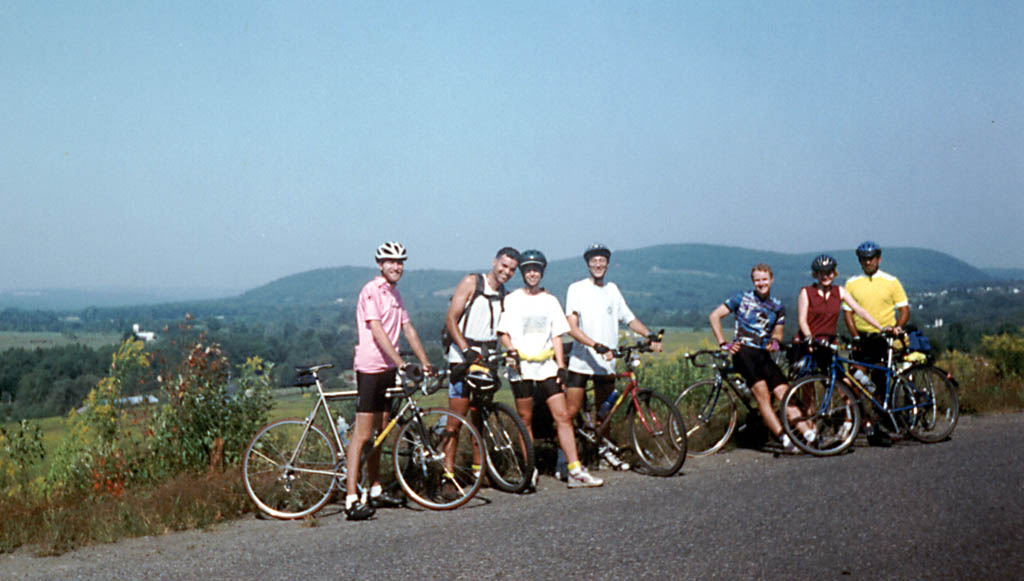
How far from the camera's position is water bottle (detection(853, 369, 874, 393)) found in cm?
991

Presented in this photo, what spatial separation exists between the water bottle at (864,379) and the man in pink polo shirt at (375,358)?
533 centimetres

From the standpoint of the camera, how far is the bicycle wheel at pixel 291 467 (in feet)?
24.5

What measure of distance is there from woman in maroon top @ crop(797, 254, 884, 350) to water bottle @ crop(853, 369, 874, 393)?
56 centimetres

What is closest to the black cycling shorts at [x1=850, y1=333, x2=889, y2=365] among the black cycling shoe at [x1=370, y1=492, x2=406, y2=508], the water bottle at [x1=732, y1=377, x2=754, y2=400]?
the water bottle at [x1=732, y1=377, x2=754, y2=400]

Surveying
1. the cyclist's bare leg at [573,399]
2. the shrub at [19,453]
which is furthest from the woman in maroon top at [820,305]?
the shrub at [19,453]

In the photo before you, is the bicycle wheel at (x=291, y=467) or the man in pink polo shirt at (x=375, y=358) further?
the bicycle wheel at (x=291, y=467)

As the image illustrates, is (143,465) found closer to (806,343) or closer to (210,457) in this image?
(210,457)

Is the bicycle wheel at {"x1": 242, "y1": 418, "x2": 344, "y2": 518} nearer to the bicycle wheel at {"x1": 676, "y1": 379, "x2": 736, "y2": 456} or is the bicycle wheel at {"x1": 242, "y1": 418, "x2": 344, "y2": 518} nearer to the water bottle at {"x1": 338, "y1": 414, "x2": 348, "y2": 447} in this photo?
the water bottle at {"x1": 338, "y1": 414, "x2": 348, "y2": 447}

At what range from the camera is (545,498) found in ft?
25.6

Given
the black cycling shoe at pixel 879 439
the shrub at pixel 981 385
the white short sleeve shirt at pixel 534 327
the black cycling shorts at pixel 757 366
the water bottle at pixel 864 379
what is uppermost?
the white short sleeve shirt at pixel 534 327

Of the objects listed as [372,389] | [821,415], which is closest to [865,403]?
[821,415]

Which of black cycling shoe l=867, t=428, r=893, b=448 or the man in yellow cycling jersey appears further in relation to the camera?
the man in yellow cycling jersey

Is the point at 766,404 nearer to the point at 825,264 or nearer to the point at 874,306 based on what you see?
the point at 825,264

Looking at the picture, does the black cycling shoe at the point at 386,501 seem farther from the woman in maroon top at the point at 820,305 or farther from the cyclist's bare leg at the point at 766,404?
the woman in maroon top at the point at 820,305
